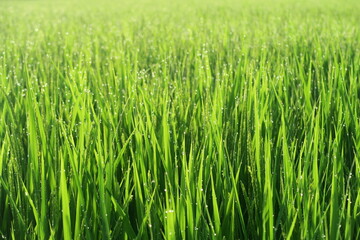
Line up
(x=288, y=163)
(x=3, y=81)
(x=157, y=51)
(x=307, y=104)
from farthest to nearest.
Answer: (x=157, y=51), (x=3, y=81), (x=307, y=104), (x=288, y=163)

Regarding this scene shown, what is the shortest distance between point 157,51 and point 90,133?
1.72 meters

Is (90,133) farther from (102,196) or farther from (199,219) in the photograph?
(199,219)

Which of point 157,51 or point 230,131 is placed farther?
point 157,51

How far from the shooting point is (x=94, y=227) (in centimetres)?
111

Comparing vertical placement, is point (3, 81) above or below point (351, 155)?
above

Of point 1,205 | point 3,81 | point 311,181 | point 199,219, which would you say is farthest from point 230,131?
point 3,81

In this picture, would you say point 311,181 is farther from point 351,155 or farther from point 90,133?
point 90,133

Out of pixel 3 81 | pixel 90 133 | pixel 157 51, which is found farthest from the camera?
pixel 157 51

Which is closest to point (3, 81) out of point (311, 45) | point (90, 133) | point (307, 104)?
point (90, 133)

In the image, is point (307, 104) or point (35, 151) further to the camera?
point (307, 104)

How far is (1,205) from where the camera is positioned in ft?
4.23

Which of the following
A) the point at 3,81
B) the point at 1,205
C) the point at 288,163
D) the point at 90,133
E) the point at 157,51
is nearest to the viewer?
the point at 288,163

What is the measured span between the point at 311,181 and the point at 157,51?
1.99m

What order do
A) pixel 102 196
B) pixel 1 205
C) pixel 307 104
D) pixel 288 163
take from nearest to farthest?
pixel 102 196 → pixel 288 163 → pixel 1 205 → pixel 307 104
